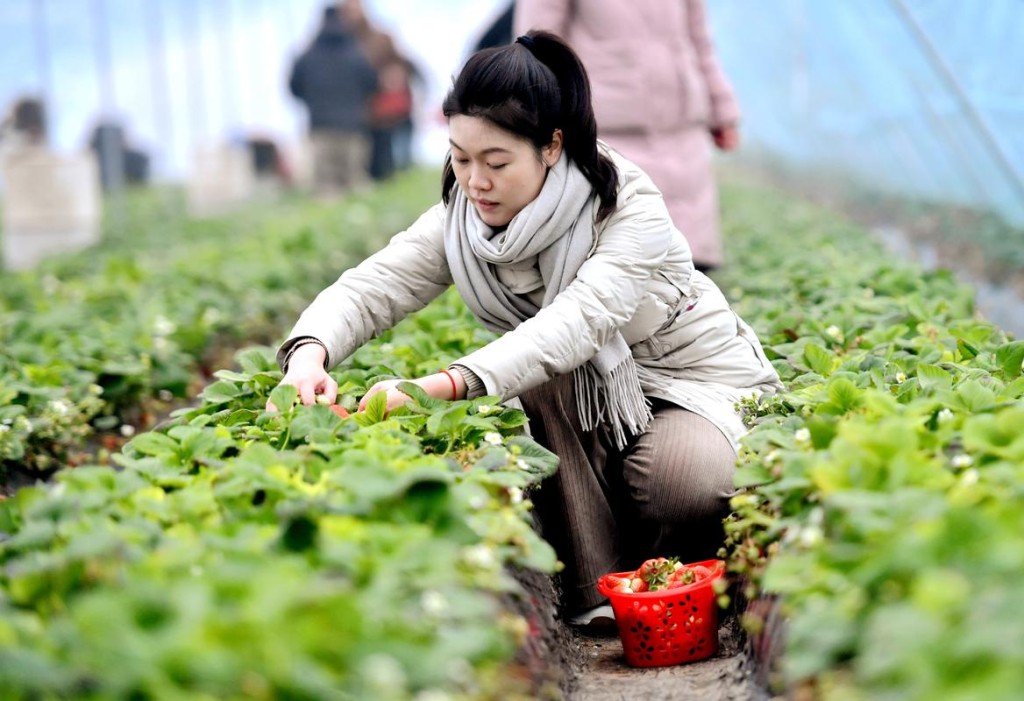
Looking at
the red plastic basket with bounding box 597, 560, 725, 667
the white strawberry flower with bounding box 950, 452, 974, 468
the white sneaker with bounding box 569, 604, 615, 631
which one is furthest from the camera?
the white sneaker with bounding box 569, 604, 615, 631

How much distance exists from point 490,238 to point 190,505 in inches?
45.1

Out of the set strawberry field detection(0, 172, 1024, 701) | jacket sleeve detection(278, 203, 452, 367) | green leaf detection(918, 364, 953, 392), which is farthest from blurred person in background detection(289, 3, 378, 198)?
green leaf detection(918, 364, 953, 392)

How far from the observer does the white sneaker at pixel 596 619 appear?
3400 mm

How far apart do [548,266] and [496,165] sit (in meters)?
0.29

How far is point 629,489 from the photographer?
3.46 m

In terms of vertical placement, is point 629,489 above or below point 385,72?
above

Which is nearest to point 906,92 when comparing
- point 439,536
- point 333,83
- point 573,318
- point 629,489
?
point 629,489

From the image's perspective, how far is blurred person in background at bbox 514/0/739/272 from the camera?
5.23 metres

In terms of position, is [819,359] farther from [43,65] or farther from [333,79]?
[333,79]

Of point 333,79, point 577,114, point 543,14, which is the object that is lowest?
point 333,79

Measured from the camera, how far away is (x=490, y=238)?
330 cm

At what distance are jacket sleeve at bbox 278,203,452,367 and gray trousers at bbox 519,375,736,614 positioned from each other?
1.31 feet

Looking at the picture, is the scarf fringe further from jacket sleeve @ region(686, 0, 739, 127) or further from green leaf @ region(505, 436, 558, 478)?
jacket sleeve @ region(686, 0, 739, 127)

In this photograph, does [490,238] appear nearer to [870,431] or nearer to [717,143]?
[870,431]
